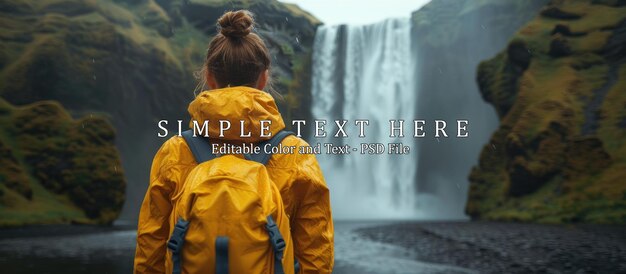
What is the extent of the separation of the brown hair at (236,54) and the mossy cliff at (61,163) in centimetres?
3041

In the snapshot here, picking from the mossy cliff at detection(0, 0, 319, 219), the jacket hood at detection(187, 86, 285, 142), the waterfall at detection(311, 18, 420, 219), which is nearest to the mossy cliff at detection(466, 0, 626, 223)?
the waterfall at detection(311, 18, 420, 219)

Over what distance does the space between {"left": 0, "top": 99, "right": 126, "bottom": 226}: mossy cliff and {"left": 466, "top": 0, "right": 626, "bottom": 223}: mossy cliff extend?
24.1m

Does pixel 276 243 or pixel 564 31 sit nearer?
pixel 276 243

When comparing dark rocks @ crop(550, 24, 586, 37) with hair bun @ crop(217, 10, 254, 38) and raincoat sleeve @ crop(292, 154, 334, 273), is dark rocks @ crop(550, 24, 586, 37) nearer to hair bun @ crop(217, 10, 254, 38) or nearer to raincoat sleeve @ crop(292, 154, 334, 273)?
hair bun @ crop(217, 10, 254, 38)

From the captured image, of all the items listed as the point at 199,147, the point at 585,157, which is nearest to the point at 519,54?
the point at 585,157

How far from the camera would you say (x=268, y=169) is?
2.76 metres

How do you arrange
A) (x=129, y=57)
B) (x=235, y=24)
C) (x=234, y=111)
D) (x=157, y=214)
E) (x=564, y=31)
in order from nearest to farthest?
(x=234, y=111), (x=157, y=214), (x=235, y=24), (x=564, y=31), (x=129, y=57)

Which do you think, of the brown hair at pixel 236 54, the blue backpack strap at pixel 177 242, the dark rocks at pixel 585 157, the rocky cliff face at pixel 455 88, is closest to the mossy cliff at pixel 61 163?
the dark rocks at pixel 585 157

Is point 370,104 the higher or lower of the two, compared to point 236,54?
higher

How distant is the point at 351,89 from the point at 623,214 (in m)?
31.4

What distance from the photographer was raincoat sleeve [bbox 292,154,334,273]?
2.78 metres

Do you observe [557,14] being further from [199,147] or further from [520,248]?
[199,147]

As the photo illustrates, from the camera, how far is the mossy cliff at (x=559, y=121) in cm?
2966

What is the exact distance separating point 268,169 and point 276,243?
1.51 ft
